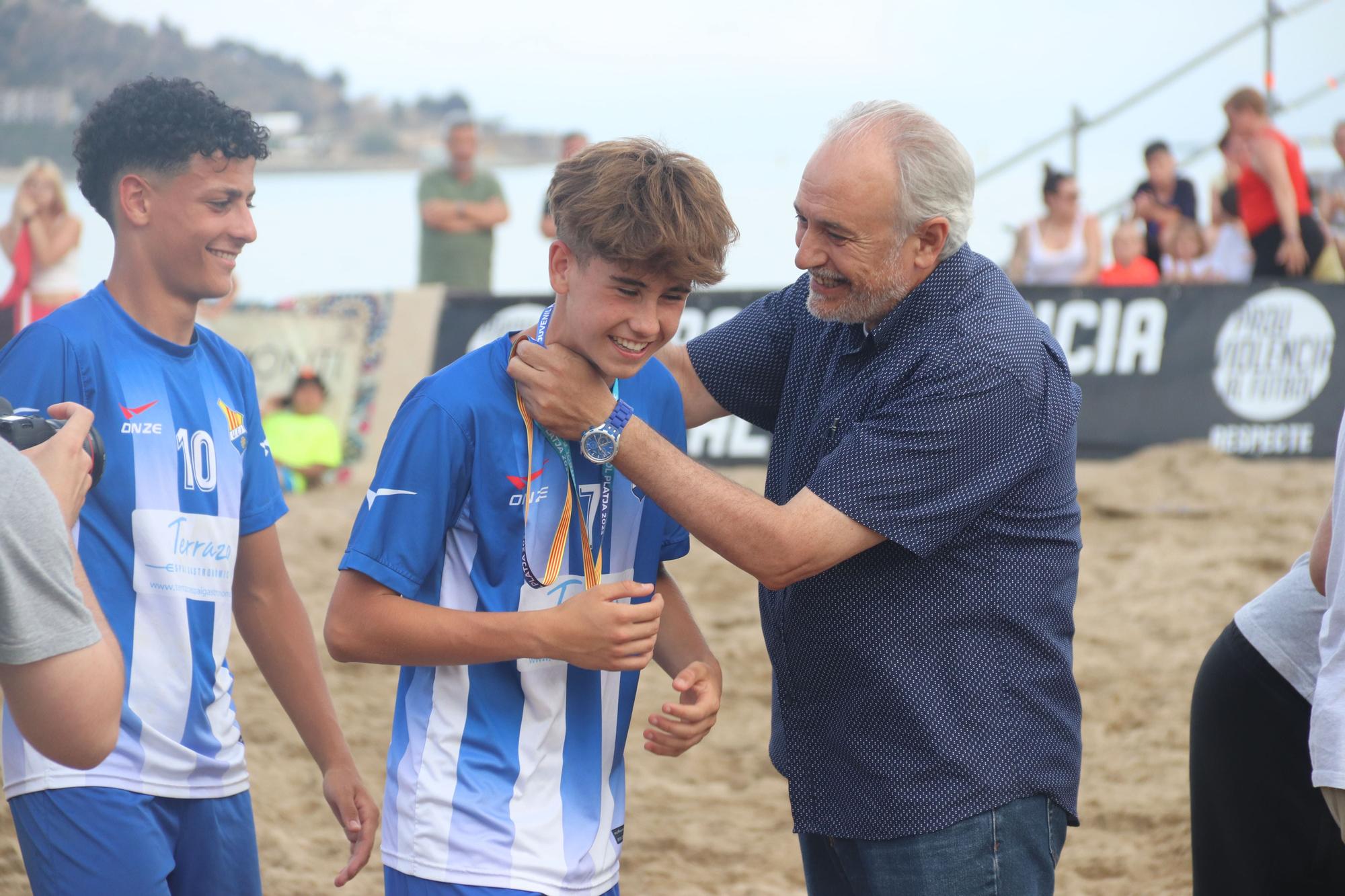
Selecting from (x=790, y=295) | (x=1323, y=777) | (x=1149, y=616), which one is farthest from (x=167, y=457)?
(x=1149, y=616)

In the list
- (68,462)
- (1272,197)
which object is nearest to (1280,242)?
(1272,197)

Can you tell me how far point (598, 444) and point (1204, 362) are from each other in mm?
7626

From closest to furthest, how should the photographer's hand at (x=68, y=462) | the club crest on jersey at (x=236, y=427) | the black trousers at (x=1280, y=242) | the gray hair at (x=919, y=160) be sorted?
the photographer's hand at (x=68, y=462) → the gray hair at (x=919, y=160) → the club crest on jersey at (x=236, y=427) → the black trousers at (x=1280, y=242)

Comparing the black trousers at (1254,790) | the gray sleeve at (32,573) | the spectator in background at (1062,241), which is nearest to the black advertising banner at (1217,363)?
the spectator in background at (1062,241)

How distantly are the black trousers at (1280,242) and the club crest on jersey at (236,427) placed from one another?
811 cm

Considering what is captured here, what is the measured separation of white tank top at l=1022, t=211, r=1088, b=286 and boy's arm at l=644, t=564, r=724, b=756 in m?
7.38

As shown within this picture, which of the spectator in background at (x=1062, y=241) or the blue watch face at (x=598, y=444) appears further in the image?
the spectator in background at (x=1062, y=241)

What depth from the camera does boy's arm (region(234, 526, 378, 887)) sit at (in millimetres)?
2676

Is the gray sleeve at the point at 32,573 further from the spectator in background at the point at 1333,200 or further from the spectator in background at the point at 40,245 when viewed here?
the spectator in background at the point at 1333,200

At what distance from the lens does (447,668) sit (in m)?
2.16

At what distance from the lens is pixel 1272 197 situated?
29.0 feet

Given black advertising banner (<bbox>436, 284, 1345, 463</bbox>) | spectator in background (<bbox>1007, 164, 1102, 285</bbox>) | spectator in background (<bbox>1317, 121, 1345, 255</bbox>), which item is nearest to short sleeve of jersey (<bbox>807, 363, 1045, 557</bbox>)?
black advertising banner (<bbox>436, 284, 1345, 463</bbox>)

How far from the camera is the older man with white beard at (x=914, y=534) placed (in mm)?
2252

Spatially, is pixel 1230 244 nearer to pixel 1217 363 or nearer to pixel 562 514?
pixel 1217 363
